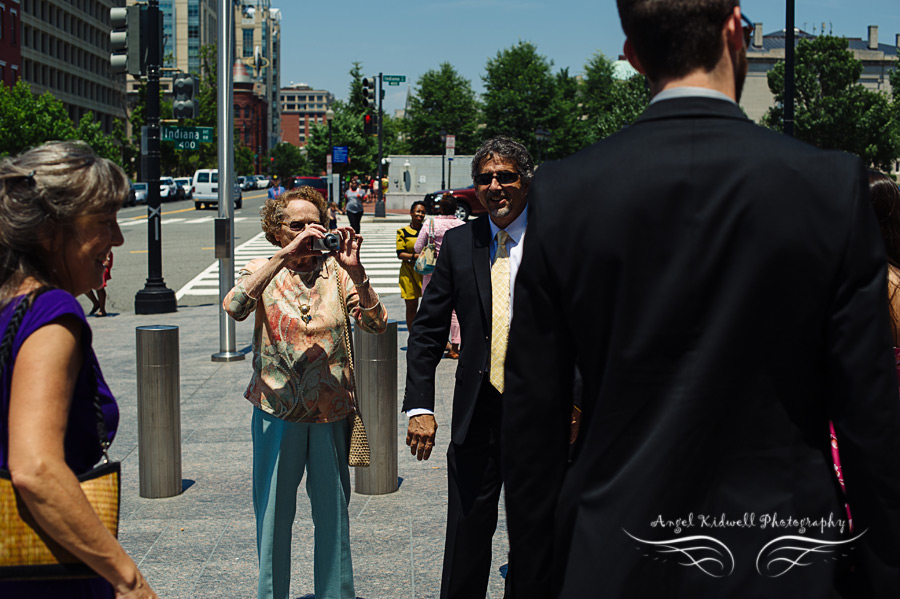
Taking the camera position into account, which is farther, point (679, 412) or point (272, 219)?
point (272, 219)

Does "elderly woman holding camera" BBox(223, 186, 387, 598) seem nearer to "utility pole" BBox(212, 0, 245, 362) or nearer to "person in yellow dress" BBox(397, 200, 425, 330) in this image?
"utility pole" BBox(212, 0, 245, 362)

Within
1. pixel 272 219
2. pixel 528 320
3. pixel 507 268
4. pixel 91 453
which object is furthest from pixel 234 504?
pixel 528 320

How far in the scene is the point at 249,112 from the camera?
554ft

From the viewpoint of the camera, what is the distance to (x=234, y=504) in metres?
5.73

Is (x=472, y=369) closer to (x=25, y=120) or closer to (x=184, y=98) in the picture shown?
(x=184, y=98)

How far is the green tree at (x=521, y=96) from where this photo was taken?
249ft

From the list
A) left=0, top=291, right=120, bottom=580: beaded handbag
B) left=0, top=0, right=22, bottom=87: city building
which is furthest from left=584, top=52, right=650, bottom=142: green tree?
left=0, top=291, right=120, bottom=580: beaded handbag

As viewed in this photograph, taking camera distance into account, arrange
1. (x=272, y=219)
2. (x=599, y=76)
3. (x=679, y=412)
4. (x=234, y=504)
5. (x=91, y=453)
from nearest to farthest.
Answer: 1. (x=679, y=412)
2. (x=91, y=453)
3. (x=272, y=219)
4. (x=234, y=504)
5. (x=599, y=76)

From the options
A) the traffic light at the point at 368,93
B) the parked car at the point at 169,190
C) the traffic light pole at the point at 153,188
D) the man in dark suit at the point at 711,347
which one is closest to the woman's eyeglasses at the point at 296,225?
the man in dark suit at the point at 711,347

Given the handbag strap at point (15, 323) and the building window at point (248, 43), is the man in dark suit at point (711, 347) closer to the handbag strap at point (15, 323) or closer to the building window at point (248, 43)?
the handbag strap at point (15, 323)

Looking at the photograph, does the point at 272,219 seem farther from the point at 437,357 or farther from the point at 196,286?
the point at 196,286

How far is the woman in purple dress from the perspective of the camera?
1926 millimetres

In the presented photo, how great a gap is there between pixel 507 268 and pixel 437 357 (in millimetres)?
487

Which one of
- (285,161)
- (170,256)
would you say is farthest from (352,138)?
(285,161)
